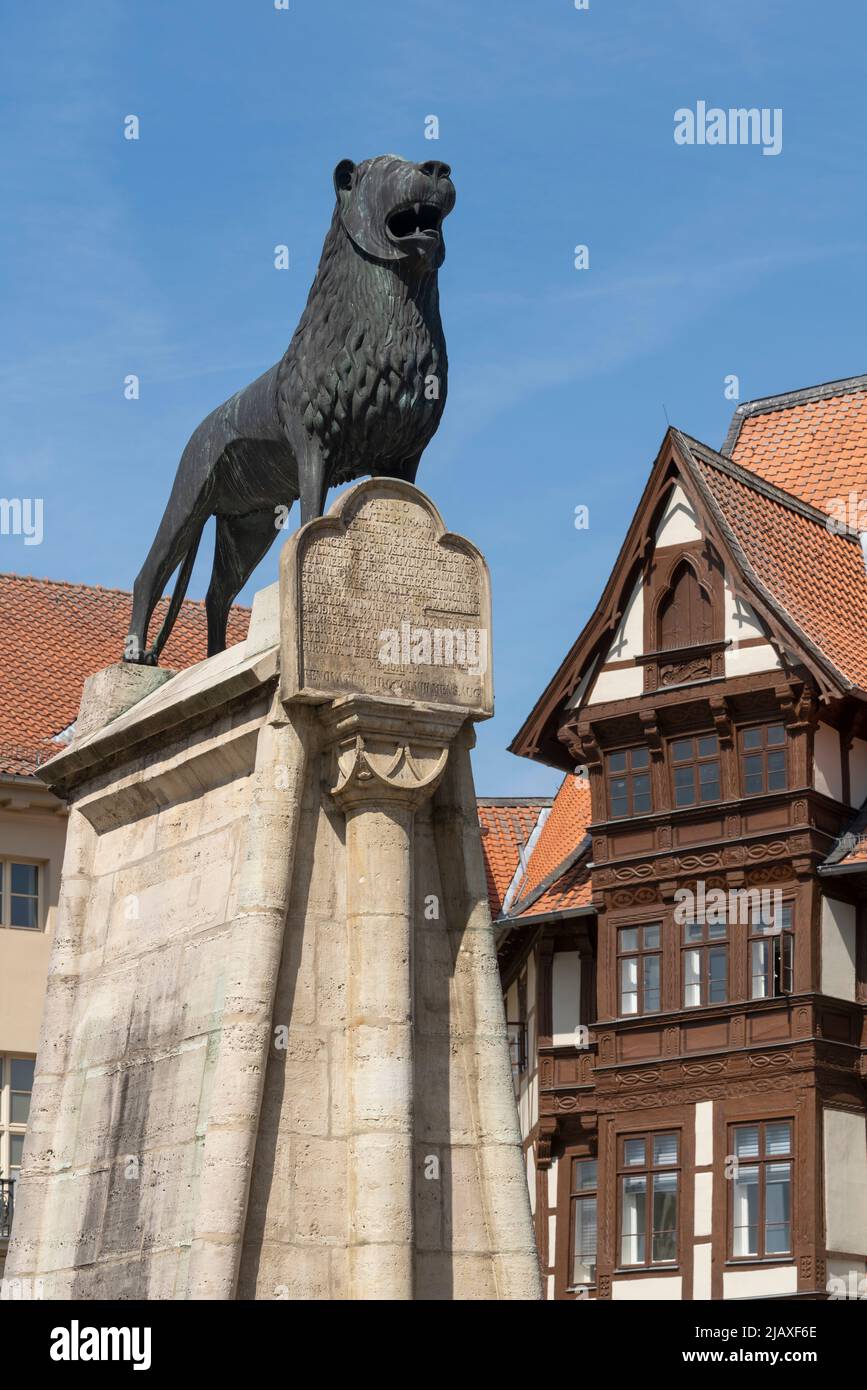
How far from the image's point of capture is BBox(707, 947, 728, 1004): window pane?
37875mm

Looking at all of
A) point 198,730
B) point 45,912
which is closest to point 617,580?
point 45,912

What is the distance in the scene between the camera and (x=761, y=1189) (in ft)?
120

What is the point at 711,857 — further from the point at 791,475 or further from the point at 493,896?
the point at 791,475

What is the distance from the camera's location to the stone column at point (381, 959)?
12.7 m

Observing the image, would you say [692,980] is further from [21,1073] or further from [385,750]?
[385,750]

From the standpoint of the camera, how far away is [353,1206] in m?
12.8

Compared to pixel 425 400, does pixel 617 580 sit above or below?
above

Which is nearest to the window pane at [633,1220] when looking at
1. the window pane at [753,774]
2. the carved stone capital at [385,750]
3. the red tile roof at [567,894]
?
the red tile roof at [567,894]

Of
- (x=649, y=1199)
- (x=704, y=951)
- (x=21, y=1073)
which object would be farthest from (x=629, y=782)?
(x=21, y=1073)

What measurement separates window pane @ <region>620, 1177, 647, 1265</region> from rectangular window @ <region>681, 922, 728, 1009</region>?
2.60 meters

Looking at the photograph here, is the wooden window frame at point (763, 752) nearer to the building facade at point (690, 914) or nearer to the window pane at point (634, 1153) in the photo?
the building facade at point (690, 914)

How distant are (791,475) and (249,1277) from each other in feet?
110

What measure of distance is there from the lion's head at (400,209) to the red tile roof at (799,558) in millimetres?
23672

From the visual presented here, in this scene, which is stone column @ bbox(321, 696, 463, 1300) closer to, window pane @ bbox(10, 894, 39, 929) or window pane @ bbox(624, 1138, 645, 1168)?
window pane @ bbox(624, 1138, 645, 1168)
